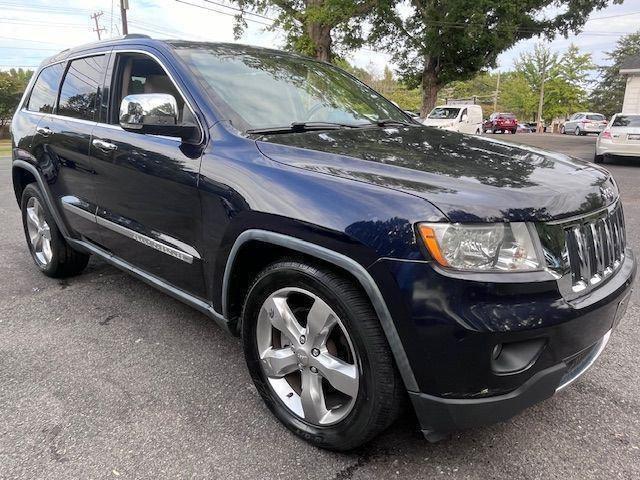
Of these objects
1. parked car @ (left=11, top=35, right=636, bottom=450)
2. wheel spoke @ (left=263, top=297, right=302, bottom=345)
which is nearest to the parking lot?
parked car @ (left=11, top=35, right=636, bottom=450)

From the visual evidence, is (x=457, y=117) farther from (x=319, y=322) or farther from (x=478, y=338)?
(x=478, y=338)

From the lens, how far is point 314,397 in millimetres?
2193

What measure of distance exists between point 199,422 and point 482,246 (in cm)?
158

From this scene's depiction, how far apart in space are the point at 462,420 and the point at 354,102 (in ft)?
7.25

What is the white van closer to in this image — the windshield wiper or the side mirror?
the windshield wiper

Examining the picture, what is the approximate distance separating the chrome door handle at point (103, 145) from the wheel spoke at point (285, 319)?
160cm

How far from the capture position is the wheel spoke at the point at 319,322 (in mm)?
2016

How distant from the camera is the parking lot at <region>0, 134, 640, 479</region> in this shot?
2.12m

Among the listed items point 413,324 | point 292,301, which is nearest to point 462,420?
point 413,324

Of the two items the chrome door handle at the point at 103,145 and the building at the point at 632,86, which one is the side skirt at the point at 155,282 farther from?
the building at the point at 632,86

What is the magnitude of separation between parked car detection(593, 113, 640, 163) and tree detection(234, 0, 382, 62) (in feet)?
29.1

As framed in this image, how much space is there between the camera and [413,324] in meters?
1.75

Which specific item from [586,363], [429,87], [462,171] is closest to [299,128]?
[462,171]

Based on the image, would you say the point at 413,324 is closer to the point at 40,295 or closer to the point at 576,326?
the point at 576,326
